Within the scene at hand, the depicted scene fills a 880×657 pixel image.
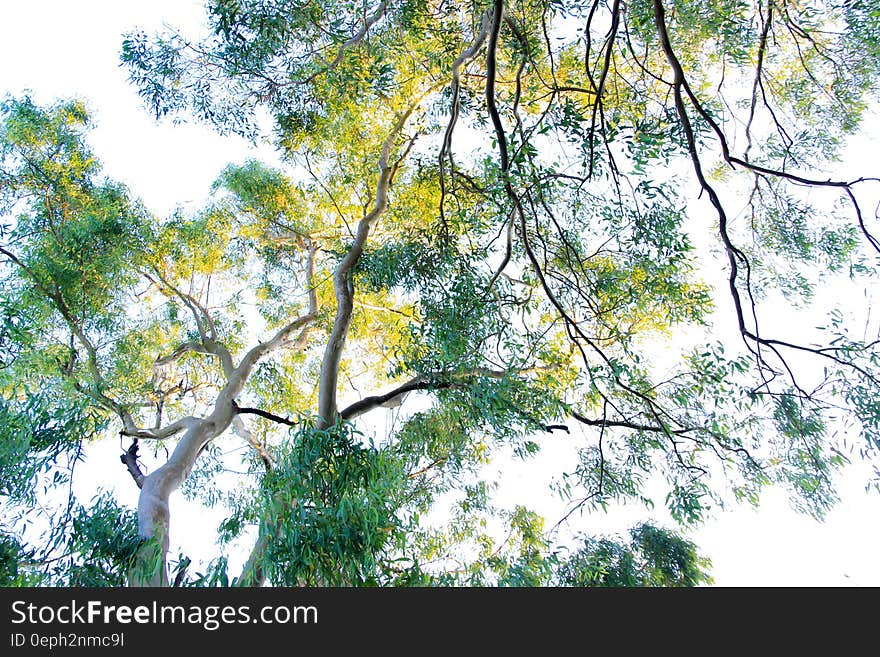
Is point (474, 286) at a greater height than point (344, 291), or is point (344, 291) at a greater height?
point (344, 291)

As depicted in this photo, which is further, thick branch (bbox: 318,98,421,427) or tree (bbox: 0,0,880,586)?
thick branch (bbox: 318,98,421,427)

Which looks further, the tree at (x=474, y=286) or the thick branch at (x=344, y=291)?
the thick branch at (x=344, y=291)

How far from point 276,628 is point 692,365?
2.70 metres

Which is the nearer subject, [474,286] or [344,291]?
[474,286]

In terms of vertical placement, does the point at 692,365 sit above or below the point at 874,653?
above

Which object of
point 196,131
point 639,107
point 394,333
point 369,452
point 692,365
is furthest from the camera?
point 394,333

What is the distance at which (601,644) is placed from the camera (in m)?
1.46

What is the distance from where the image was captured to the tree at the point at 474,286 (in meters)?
2.45

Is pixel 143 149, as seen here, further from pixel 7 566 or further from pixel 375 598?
pixel 375 598

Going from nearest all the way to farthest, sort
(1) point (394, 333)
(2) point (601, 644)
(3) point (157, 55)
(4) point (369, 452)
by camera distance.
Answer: (2) point (601, 644), (4) point (369, 452), (3) point (157, 55), (1) point (394, 333)

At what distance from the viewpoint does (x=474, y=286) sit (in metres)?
3.06

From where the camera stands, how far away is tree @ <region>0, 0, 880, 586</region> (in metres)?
2.45

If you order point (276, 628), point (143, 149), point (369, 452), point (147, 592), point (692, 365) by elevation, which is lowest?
point (276, 628)

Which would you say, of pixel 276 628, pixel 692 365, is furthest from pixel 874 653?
pixel 692 365
